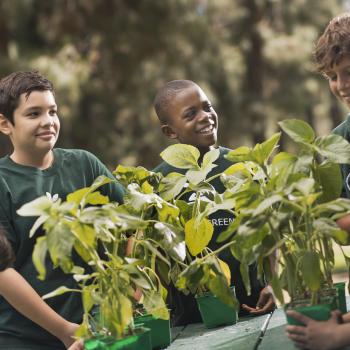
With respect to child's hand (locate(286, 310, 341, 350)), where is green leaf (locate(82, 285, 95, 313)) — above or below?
above

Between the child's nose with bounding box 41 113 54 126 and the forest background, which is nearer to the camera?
the child's nose with bounding box 41 113 54 126

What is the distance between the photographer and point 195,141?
258 centimetres

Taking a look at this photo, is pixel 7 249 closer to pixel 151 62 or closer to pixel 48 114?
pixel 48 114

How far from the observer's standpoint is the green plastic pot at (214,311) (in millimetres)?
1920

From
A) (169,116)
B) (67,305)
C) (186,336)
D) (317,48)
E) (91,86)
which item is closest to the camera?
(317,48)

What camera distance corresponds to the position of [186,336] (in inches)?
76.5

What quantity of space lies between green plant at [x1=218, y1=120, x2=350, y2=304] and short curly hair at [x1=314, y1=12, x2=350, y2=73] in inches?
13.1

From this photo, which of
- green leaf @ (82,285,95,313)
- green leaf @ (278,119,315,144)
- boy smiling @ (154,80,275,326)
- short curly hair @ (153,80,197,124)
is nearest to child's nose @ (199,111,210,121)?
boy smiling @ (154,80,275,326)

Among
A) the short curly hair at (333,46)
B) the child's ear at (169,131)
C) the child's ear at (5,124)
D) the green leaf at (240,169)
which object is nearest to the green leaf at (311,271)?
the green leaf at (240,169)

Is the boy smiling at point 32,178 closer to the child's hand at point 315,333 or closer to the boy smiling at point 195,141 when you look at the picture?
the boy smiling at point 195,141

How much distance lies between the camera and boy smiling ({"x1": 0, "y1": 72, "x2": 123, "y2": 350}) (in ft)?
6.75

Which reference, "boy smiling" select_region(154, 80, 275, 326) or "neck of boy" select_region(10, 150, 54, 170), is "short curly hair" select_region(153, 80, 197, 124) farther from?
"neck of boy" select_region(10, 150, 54, 170)

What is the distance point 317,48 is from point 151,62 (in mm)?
→ 10203

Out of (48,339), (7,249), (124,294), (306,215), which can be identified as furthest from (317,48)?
(48,339)
